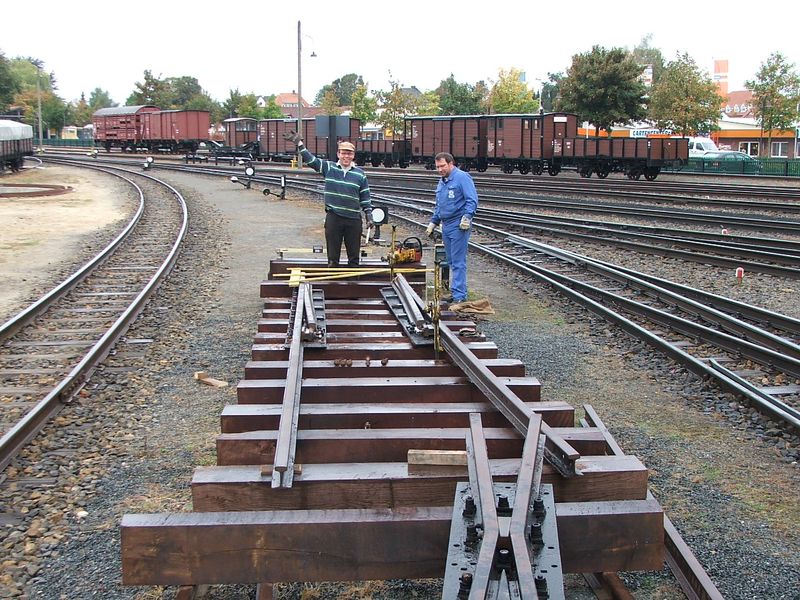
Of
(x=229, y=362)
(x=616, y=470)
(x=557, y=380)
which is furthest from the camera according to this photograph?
(x=229, y=362)

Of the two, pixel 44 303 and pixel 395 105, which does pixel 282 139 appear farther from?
pixel 44 303

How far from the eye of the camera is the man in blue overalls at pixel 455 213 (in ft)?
30.6

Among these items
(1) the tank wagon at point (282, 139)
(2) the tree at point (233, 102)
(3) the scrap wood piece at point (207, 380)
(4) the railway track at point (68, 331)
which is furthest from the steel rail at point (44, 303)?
(2) the tree at point (233, 102)

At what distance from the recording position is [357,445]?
403 cm

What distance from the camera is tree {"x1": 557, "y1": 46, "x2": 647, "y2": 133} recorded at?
161ft

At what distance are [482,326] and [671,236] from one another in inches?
333

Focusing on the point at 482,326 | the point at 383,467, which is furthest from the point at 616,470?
the point at 482,326

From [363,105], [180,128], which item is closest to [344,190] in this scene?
[180,128]

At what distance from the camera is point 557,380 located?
7117mm

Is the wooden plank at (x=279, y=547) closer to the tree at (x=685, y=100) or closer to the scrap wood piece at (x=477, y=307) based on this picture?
the scrap wood piece at (x=477, y=307)

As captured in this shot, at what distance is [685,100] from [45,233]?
42650mm

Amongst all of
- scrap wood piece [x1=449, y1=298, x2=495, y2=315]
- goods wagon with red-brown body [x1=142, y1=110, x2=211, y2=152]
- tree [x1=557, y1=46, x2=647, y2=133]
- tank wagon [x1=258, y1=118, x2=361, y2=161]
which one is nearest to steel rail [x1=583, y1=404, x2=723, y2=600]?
scrap wood piece [x1=449, y1=298, x2=495, y2=315]

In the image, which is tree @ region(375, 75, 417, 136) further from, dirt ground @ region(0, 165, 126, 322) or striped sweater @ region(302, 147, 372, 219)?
striped sweater @ region(302, 147, 372, 219)

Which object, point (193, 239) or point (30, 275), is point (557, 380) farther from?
point (193, 239)
